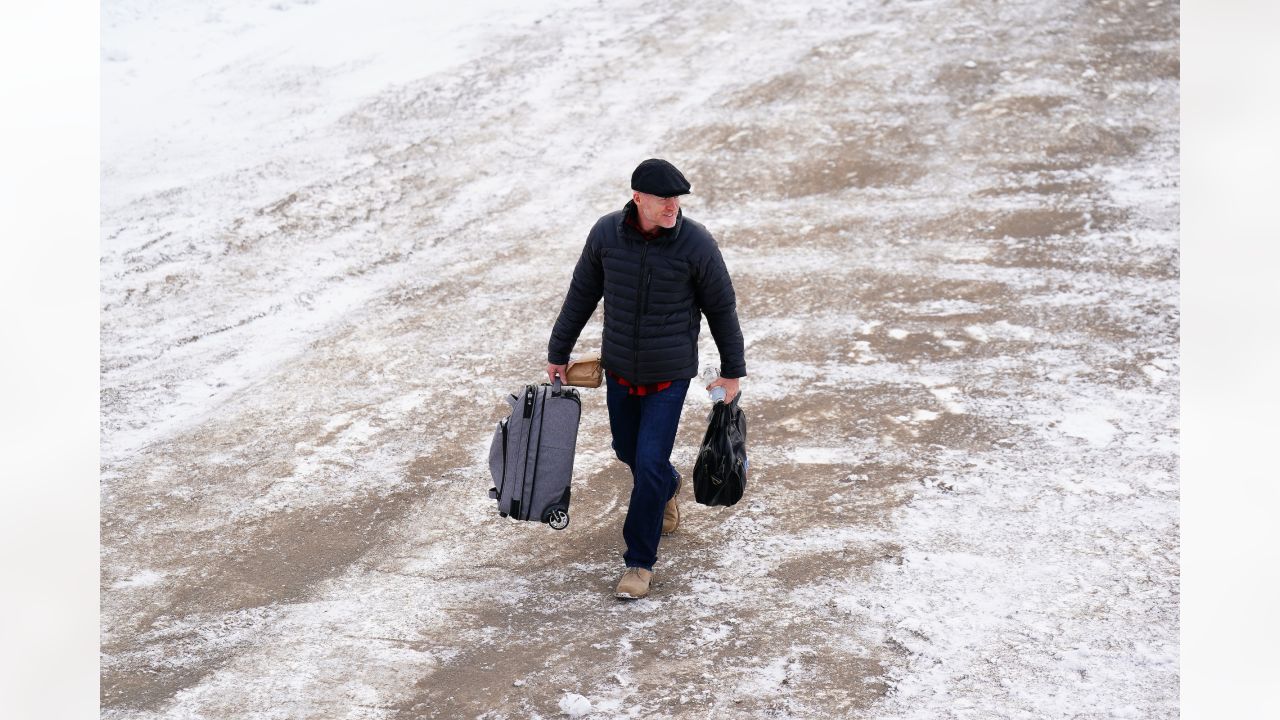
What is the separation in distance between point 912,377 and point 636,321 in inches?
111

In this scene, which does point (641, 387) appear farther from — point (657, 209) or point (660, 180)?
point (660, 180)

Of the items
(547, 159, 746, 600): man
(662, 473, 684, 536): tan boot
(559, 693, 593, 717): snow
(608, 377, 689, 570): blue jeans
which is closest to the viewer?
(559, 693, 593, 717): snow

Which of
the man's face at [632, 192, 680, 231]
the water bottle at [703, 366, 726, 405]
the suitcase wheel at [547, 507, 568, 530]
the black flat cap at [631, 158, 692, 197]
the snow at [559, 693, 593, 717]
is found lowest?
the snow at [559, 693, 593, 717]

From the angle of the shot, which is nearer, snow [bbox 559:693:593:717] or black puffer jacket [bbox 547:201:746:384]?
snow [bbox 559:693:593:717]

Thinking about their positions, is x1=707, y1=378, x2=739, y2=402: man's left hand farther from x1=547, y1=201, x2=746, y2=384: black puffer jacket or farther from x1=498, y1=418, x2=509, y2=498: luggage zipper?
x1=498, y1=418, x2=509, y2=498: luggage zipper

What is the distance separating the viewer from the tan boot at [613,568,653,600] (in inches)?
193

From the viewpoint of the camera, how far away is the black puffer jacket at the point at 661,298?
4.75 meters

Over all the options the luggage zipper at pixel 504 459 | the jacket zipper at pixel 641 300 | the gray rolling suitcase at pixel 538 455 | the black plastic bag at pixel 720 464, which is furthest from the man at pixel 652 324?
the luggage zipper at pixel 504 459

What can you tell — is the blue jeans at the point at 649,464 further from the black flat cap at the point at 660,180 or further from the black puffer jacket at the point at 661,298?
the black flat cap at the point at 660,180

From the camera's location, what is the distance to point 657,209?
183 inches

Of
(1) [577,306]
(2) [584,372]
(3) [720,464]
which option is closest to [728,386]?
(3) [720,464]

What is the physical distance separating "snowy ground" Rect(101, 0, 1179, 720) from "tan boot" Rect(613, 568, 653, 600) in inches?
2.6

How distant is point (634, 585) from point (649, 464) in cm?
57

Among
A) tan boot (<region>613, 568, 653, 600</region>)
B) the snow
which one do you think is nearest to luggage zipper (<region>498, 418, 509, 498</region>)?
tan boot (<region>613, 568, 653, 600</region>)
